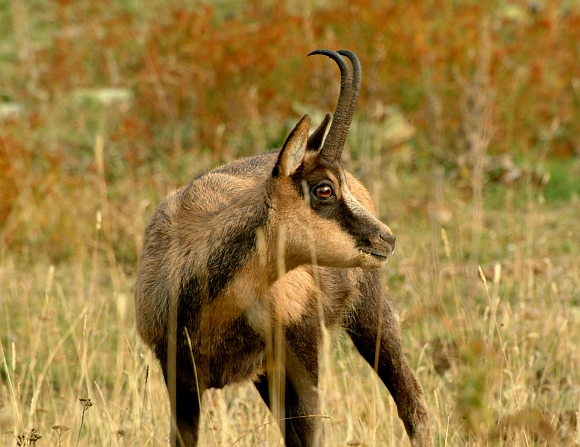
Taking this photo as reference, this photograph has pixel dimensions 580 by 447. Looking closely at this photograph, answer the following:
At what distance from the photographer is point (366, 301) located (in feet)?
16.9

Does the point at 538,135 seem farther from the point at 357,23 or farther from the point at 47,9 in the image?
the point at 47,9

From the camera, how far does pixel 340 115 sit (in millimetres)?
4266

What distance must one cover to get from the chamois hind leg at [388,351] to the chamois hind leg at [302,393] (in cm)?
62

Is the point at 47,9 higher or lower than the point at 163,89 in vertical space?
higher

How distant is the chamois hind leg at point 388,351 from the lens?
5.15 m

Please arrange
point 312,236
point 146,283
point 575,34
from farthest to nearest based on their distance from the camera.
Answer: point 575,34 → point 146,283 → point 312,236

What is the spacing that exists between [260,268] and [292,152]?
1.81 feet

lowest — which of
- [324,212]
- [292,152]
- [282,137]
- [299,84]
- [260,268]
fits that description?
[260,268]

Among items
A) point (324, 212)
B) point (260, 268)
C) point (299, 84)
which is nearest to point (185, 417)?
point (260, 268)

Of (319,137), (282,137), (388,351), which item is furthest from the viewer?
(282,137)

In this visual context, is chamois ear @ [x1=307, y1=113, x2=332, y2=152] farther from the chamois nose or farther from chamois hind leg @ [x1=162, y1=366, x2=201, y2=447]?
chamois hind leg @ [x1=162, y1=366, x2=201, y2=447]

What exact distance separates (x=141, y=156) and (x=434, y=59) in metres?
3.64

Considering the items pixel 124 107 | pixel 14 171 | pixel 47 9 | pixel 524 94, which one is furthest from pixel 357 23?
pixel 47 9

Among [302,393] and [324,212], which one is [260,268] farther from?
[302,393]
